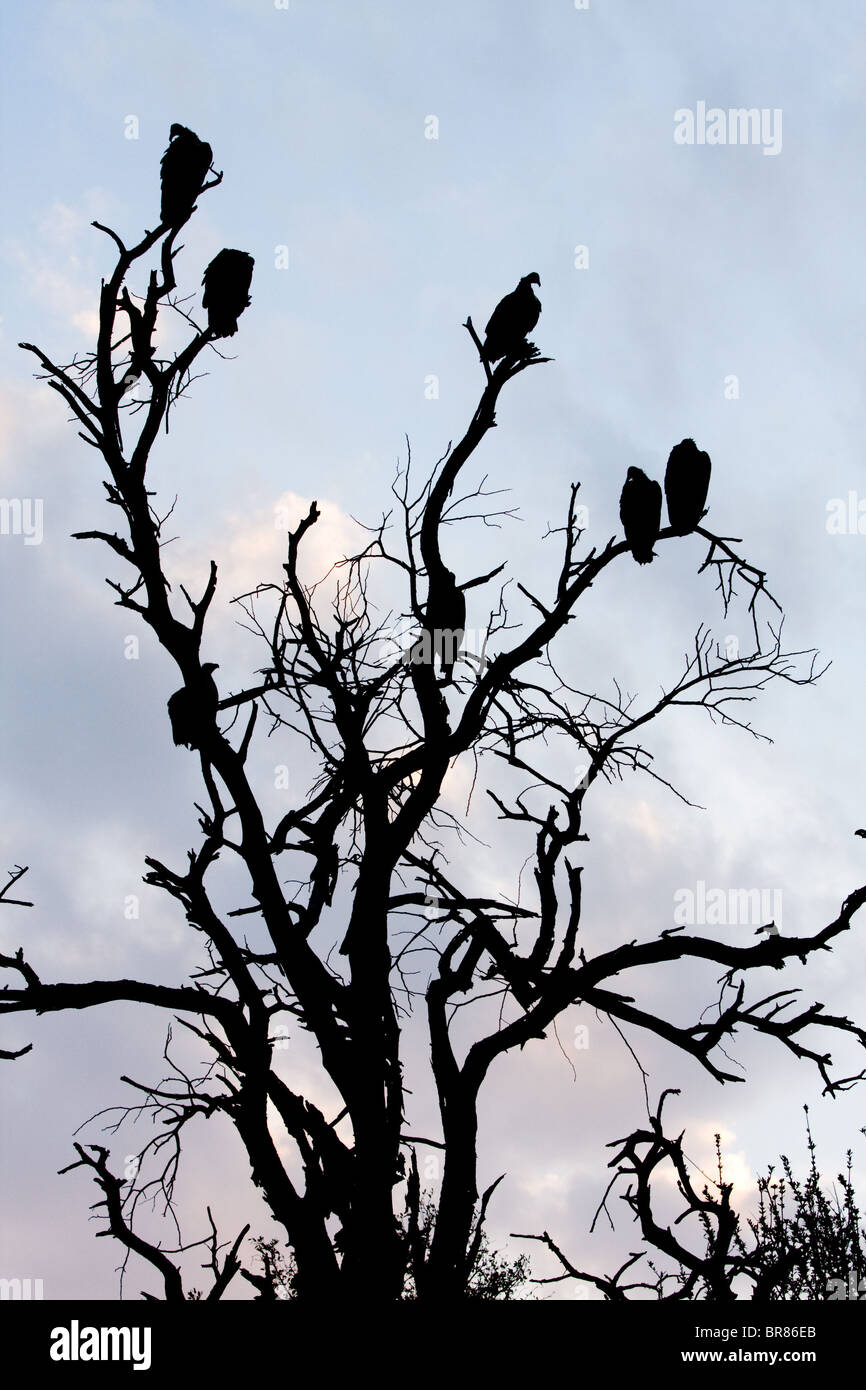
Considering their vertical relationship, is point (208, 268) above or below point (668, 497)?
above

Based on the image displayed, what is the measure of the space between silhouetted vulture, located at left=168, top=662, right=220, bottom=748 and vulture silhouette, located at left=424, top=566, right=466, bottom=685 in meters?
1.08

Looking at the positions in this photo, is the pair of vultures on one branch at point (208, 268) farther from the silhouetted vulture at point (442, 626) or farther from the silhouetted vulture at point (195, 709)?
the silhouetted vulture at point (442, 626)

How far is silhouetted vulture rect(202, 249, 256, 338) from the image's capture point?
21.8 ft

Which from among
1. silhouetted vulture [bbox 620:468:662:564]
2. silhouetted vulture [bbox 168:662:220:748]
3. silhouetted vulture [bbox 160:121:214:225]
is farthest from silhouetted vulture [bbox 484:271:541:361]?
silhouetted vulture [bbox 168:662:220:748]

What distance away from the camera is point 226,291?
6.69 meters

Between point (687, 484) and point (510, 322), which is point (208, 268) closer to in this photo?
point (510, 322)

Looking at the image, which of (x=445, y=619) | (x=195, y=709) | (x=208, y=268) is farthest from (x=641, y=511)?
(x=208, y=268)

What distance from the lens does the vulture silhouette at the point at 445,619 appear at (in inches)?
214

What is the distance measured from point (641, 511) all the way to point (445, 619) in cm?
133

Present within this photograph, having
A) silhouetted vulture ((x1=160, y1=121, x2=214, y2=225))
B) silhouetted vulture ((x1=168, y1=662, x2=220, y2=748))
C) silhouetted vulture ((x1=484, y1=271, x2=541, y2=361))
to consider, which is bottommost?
silhouetted vulture ((x1=168, y1=662, x2=220, y2=748))

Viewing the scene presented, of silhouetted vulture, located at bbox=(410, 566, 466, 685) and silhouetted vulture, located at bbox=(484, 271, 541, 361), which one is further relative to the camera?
silhouetted vulture, located at bbox=(484, 271, 541, 361)

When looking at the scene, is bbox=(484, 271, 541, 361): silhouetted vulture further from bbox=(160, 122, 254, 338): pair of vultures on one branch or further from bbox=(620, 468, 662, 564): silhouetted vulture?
bbox=(160, 122, 254, 338): pair of vultures on one branch
